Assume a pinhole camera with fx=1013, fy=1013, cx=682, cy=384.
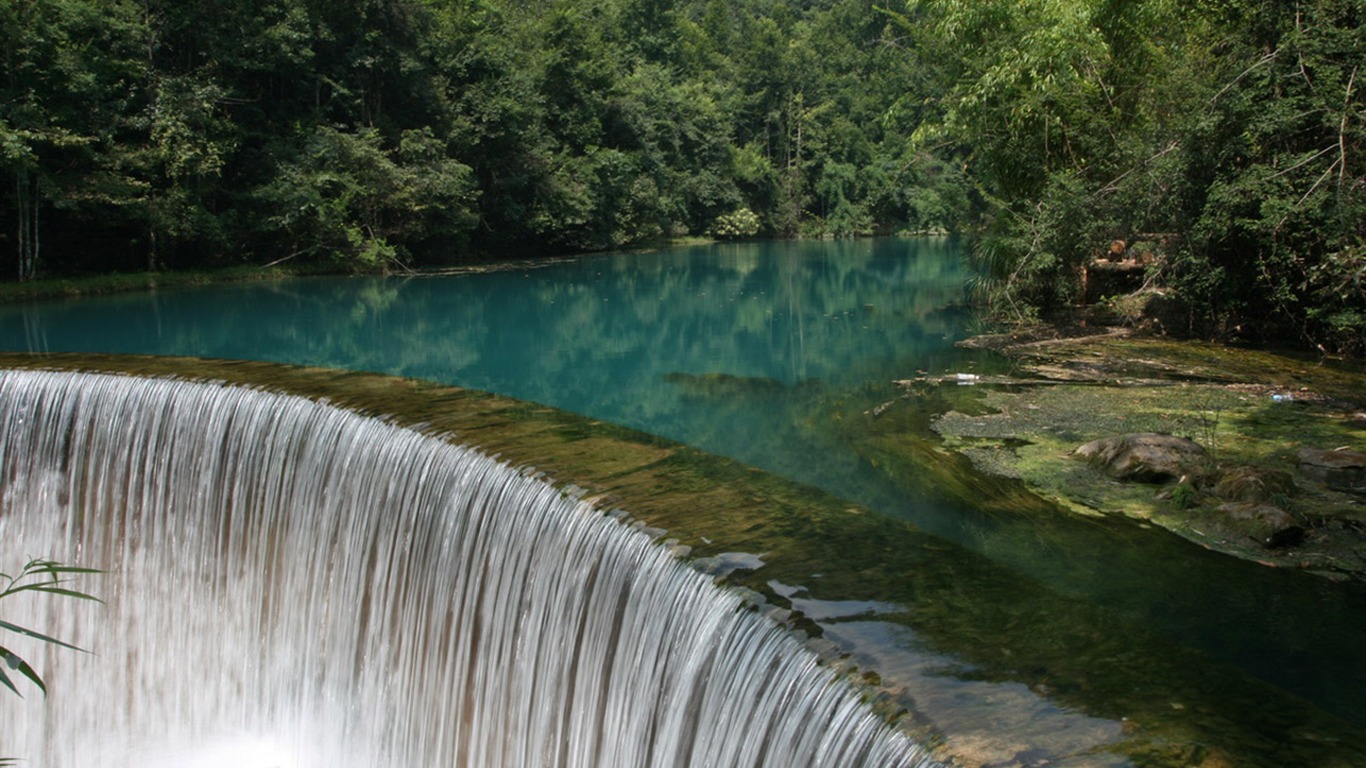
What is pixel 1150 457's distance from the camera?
21.6 feet

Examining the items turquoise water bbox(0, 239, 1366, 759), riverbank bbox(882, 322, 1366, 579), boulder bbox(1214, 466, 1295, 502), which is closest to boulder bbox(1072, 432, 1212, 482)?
riverbank bbox(882, 322, 1366, 579)

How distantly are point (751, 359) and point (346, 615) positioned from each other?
8223mm

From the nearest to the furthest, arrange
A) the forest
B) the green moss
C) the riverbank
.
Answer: the green moss → the riverbank → the forest

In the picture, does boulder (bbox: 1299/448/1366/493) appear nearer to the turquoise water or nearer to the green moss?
the green moss

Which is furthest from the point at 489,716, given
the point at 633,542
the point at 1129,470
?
the point at 1129,470

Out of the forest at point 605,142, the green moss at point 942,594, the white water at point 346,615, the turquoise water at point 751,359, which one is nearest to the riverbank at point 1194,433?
the turquoise water at point 751,359

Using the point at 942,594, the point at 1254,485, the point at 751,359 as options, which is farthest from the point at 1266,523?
the point at 751,359

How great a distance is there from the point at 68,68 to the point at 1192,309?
20322mm

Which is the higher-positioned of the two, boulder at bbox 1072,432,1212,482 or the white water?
boulder at bbox 1072,432,1212,482

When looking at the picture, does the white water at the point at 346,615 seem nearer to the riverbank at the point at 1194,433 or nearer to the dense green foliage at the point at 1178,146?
the riverbank at the point at 1194,433

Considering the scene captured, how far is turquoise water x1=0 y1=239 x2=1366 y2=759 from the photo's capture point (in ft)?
15.3

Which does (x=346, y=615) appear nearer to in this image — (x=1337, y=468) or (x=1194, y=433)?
(x=1194, y=433)

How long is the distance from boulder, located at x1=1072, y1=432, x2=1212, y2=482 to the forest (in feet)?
12.4

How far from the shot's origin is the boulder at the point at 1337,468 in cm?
630
